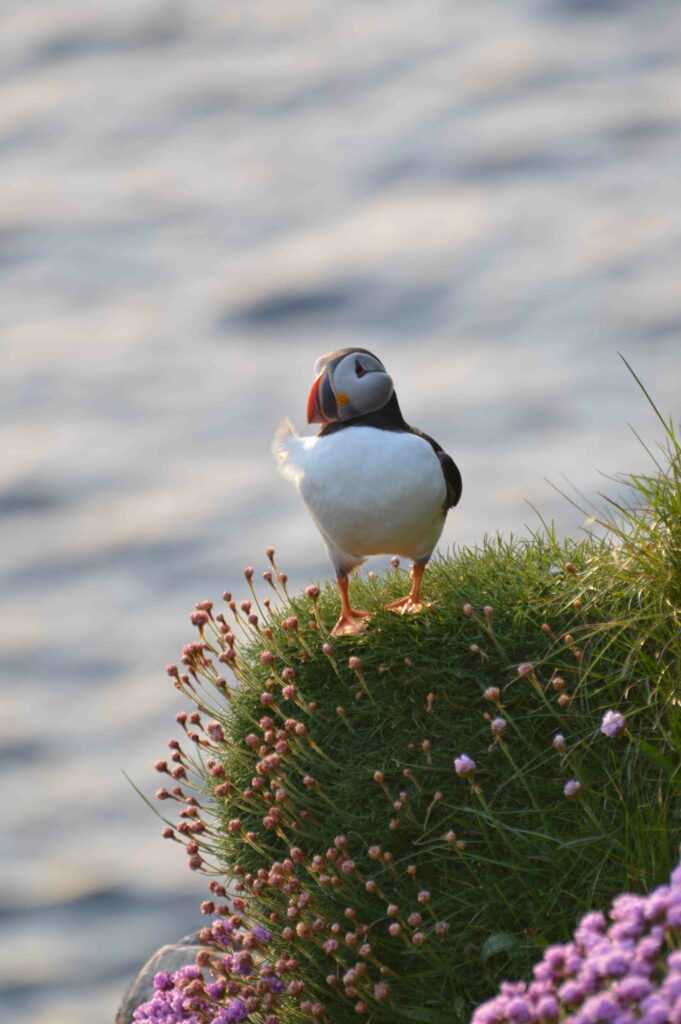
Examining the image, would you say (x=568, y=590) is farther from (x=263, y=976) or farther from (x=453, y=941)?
(x=263, y=976)

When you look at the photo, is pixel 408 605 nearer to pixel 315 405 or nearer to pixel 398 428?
pixel 398 428

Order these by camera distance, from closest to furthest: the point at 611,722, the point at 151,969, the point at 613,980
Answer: the point at 613,980 < the point at 611,722 < the point at 151,969

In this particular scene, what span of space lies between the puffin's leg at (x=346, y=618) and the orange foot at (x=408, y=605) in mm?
140

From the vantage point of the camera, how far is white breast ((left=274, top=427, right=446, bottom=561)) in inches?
204

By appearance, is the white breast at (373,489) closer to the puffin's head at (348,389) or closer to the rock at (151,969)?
the puffin's head at (348,389)

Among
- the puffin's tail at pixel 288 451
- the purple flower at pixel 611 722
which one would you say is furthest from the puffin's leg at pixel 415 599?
the purple flower at pixel 611 722

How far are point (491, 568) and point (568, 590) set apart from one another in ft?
1.60

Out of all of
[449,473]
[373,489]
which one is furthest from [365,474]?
[449,473]

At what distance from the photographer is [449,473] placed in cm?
552

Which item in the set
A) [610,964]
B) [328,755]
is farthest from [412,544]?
[610,964]

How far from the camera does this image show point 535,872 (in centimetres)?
466

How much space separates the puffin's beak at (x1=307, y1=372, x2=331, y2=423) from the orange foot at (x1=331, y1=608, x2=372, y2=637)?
939 mm

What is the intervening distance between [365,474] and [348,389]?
46 cm

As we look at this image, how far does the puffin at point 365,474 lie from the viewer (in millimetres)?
5203
